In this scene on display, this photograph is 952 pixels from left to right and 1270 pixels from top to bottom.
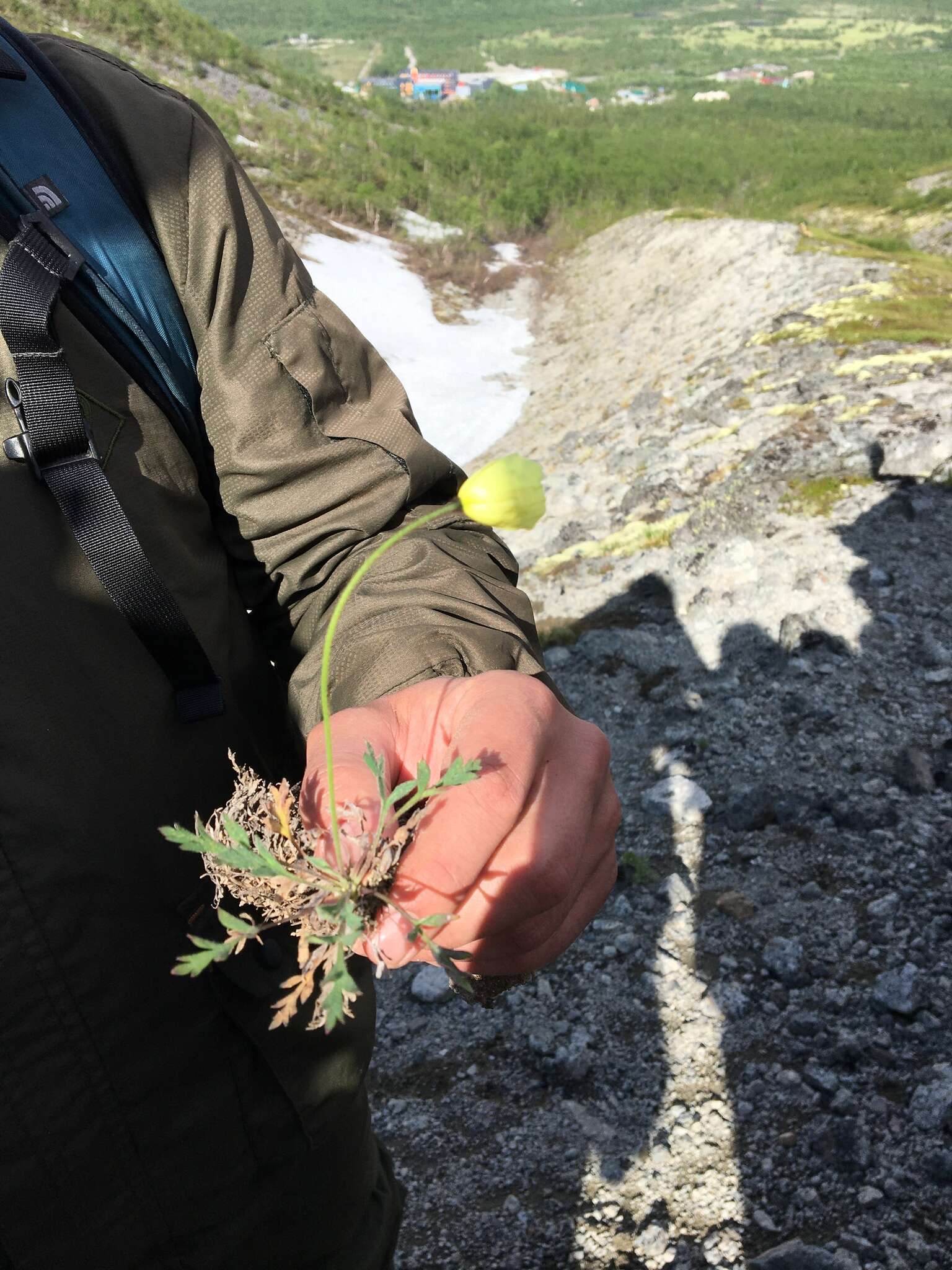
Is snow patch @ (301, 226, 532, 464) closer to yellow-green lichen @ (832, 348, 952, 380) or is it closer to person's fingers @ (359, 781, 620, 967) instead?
yellow-green lichen @ (832, 348, 952, 380)

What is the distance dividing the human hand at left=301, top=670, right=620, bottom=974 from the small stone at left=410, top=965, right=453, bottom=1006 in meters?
Answer: 2.60

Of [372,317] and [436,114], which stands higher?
[436,114]

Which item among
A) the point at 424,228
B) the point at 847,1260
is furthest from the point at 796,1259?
the point at 424,228

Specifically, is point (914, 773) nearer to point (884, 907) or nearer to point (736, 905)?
point (884, 907)

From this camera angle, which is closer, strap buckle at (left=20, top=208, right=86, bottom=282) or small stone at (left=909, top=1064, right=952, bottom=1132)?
strap buckle at (left=20, top=208, right=86, bottom=282)

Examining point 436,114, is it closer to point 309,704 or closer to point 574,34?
point 309,704

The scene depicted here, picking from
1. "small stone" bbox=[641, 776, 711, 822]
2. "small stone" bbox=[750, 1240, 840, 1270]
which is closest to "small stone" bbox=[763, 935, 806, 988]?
"small stone" bbox=[641, 776, 711, 822]

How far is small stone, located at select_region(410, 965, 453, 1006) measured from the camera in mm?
3811

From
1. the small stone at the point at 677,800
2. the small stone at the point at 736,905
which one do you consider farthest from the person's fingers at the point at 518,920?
the small stone at the point at 677,800

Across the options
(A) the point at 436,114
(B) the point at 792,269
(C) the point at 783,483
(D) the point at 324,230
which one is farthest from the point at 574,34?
(C) the point at 783,483

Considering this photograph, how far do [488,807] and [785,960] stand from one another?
8.98ft

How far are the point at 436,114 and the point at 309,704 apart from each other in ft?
172

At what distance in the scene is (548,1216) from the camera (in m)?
2.93

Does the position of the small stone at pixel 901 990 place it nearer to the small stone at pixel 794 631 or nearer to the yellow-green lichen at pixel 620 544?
the small stone at pixel 794 631
